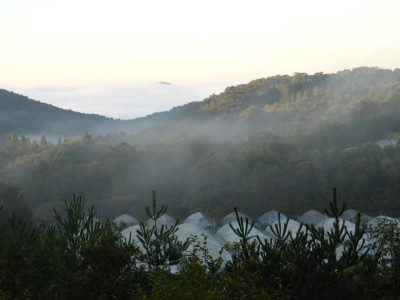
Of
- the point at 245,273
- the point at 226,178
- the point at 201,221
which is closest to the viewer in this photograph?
the point at 245,273

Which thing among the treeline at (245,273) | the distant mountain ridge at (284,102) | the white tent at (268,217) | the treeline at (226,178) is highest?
the distant mountain ridge at (284,102)

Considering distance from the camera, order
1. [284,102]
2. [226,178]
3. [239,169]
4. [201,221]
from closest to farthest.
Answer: [201,221] < [226,178] < [239,169] < [284,102]

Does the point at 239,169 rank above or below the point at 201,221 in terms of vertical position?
above

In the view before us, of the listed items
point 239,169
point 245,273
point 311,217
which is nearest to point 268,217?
point 311,217

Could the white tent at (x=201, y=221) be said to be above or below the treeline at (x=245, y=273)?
below

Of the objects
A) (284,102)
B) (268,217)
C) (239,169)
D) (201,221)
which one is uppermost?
(284,102)

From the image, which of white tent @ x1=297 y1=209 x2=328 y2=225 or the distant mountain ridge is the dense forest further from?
white tent @ x1=297 y1=209 x2=328 y2=225

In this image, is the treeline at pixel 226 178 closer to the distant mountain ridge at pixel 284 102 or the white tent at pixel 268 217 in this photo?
the white tent at pixel 268 217

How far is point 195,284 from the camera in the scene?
9.91 meters

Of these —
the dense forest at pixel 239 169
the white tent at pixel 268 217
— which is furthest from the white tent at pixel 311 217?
the dense forest at pixel 239 169

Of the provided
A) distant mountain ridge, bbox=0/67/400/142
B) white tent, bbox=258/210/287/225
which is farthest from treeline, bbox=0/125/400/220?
distant mountain ridge, bbox=0/67/400/142

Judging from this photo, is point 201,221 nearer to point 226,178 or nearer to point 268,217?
point 268,217

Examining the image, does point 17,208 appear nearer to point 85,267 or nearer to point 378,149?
point 85,267

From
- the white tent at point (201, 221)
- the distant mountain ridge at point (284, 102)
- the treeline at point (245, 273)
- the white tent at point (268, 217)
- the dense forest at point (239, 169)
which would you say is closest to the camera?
the treeline at point (245, 273)
